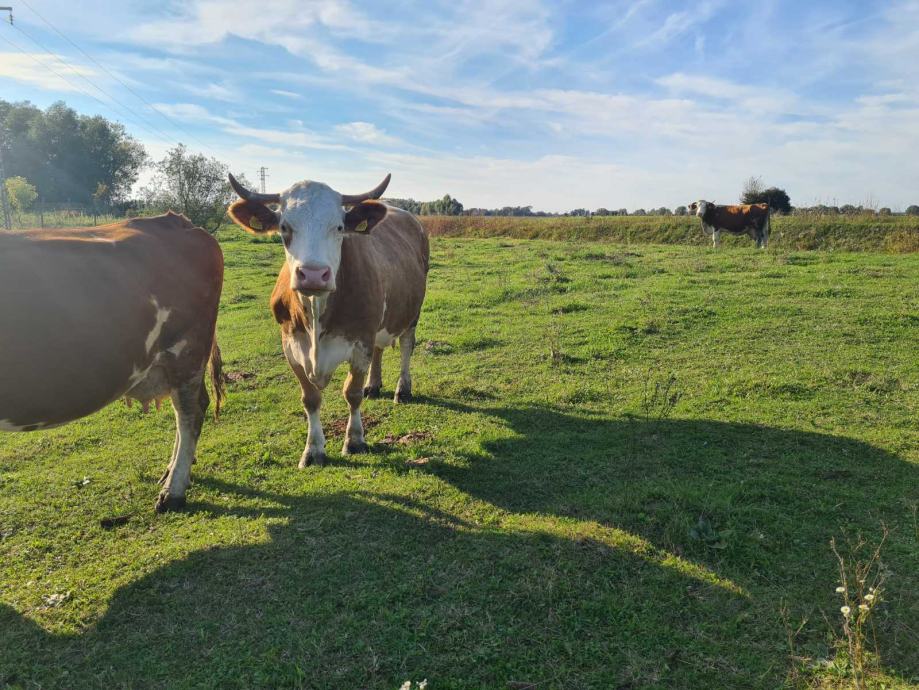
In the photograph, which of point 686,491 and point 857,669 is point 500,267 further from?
point 857,669

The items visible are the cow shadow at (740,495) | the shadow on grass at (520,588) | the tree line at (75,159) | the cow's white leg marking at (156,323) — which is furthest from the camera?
the tree line at (75,159)

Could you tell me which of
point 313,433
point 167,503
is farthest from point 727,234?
point 167,503

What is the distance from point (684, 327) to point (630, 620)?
766 cm

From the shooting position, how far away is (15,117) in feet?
240

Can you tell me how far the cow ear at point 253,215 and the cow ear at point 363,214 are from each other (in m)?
0.68

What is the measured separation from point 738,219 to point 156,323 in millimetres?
28647

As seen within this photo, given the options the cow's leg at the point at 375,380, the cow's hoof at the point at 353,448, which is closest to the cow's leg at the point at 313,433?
the cow's hoof at the point at 353,448

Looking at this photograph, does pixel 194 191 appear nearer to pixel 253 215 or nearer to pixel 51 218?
pixel 51 218

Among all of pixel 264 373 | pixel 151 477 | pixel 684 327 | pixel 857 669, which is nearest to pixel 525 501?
pixel 857 669

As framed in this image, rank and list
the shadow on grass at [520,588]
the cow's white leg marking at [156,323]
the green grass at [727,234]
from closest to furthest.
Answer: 1. the shadow on grass at [520,588]
2. the cow's white leg marking at [156,323]
3. the green grass at [727,234]

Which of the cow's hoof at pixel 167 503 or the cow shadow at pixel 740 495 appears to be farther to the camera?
the cow's hoof at pixel 167 503

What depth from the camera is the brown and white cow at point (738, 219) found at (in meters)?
27.4

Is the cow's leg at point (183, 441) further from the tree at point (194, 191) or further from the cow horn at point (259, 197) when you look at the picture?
the tree at point (194, 191)

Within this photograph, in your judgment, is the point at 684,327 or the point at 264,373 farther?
the point at 684,327
